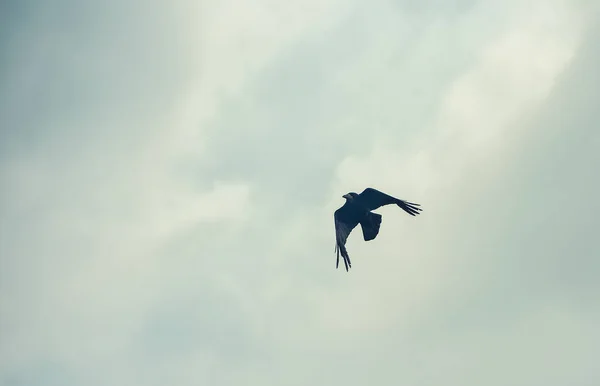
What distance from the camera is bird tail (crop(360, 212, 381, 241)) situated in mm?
30172

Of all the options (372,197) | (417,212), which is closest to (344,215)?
(372,197)

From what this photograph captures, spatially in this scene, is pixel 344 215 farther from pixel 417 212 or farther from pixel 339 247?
pixel 417 212

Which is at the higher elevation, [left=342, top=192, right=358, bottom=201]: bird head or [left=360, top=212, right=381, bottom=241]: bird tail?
[left=342, top=192, right=358, bottom=201]: bird head

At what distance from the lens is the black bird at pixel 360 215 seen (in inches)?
1155

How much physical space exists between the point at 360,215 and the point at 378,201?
153cm

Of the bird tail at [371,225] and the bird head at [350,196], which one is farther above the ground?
the bird head at [350,196]

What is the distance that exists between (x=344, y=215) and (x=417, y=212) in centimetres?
496

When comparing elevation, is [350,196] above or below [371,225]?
above

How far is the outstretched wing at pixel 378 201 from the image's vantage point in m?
28.3

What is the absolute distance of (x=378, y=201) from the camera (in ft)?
97.9

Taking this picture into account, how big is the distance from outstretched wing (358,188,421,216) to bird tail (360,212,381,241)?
21.1 inches

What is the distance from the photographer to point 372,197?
97.1ft

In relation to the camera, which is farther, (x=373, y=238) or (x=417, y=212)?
(x=373, y=238)

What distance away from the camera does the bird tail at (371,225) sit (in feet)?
99.0
